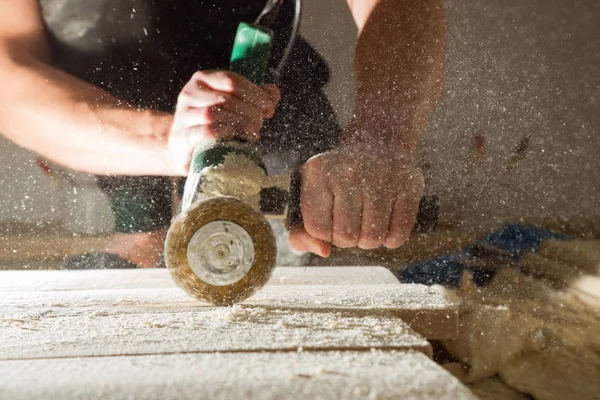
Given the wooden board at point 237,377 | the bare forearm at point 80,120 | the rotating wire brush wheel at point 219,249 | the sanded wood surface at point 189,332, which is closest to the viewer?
the wooden board at point 237,377

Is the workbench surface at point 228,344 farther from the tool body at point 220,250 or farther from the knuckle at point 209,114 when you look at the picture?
the knuckle at point 209,114

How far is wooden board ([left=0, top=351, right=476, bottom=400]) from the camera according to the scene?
0.40m

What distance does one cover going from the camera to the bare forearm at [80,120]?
6.51 feet

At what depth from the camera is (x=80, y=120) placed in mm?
2041

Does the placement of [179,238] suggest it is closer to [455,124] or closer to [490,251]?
[490,251]

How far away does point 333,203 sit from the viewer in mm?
1100

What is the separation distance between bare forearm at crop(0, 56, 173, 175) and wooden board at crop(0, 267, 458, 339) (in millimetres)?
780

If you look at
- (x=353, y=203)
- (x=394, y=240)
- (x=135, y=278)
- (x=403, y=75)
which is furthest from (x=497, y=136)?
(x=135, y=278)

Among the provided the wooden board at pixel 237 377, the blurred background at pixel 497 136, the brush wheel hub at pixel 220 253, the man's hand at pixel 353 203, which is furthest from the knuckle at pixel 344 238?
the blurred background at pixel 497 136

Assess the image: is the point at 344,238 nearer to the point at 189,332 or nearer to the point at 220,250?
the point at 220,250

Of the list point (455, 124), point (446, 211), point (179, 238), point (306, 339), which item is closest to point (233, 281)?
point (179, 238)

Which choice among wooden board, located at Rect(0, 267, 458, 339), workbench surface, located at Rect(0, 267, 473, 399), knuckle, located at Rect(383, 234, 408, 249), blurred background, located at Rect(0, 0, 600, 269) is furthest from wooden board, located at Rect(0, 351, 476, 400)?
blurred background, located at Rect(0, 0, 600, 269)

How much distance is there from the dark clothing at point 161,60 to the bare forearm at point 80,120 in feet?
0.38

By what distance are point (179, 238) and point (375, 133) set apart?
3.16 ft
